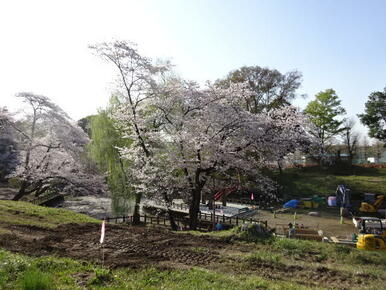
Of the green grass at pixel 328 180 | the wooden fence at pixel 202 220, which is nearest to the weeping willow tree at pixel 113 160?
the wooden fence at pixel 202 220

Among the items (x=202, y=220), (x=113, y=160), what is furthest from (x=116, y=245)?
(x=113, y=160)

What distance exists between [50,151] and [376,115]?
132 feet

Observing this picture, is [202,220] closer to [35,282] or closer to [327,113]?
[35,282]

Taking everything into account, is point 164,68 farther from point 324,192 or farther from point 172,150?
point 324,192

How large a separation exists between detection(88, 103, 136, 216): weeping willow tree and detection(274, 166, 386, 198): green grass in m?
20.1

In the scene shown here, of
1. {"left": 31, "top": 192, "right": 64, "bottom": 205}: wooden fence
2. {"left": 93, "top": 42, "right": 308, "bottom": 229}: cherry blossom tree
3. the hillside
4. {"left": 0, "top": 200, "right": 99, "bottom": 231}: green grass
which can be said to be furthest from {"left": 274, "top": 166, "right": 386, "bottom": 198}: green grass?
{"left": 0, "top": 200, "right": 99, "bottom": 231}: green grass

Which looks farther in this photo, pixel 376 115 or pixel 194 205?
pixel 376 115

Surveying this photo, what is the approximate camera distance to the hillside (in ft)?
18.7

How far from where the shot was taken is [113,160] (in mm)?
21016

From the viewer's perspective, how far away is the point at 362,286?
6379 millimetres

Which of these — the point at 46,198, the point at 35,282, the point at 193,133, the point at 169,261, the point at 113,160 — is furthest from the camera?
the point at 46,198

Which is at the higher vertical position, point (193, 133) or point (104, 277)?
point (193, 133)

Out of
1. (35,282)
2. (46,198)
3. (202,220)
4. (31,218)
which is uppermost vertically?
(46,198)

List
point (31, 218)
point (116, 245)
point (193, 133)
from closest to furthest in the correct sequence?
point (116, 245) < point (31, 218) < point (193, 133)
